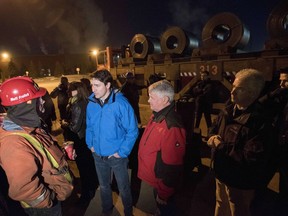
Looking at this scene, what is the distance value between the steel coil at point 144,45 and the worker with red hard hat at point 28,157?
290 inches

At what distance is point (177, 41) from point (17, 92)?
22.8 ft

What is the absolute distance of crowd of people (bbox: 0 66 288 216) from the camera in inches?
61.7

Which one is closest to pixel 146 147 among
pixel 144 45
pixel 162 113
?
pixel 162 113

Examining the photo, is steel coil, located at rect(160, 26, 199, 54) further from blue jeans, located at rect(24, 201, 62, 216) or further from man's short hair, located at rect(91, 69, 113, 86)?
blue jeans, located at rect(24, 201, 62, 216)

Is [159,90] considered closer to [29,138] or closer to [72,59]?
[29,138]

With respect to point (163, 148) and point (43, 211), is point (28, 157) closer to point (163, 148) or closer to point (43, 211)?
point (43, 211)

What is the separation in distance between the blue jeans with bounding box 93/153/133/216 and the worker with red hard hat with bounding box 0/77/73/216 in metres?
0.82

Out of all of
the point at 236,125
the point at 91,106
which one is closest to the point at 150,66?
the point at 91,106

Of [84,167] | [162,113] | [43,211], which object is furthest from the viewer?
[84,167]

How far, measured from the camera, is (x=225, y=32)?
6547mm

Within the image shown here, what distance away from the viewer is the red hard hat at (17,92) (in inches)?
63.1

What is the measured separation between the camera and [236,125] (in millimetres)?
1950

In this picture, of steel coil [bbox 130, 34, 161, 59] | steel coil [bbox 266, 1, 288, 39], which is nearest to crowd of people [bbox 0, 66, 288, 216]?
steel coil [bbox 266, 1, 288, 39]

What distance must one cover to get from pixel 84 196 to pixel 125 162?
1.08m
